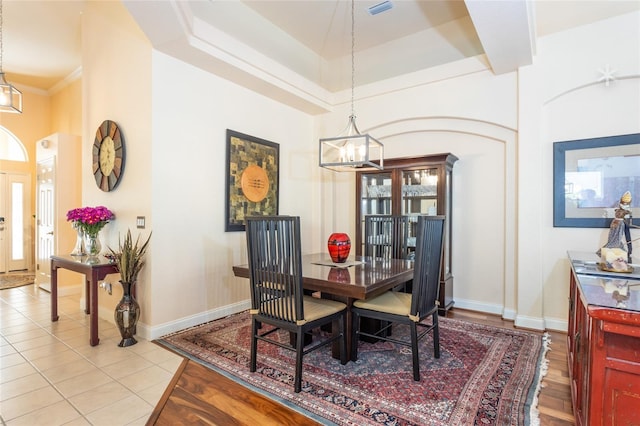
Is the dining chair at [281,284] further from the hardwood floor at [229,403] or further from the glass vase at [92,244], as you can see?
the glass vase at [92,244]

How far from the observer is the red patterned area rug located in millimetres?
1946

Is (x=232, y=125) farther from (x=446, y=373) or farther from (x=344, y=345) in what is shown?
(x=446, y=373)

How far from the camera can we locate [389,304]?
8.35 ft

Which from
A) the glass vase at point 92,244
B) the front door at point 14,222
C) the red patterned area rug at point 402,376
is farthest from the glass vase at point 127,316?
the front door at point 14,222

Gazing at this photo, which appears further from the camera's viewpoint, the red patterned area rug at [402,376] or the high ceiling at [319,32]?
the high ceiling at [319,32]

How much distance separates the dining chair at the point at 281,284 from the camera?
2234 mm

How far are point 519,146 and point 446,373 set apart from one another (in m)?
2.51

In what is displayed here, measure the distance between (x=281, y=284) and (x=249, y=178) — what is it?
2.11 metres

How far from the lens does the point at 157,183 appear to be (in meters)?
3.20

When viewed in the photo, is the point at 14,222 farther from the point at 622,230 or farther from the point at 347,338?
the point at 622,230

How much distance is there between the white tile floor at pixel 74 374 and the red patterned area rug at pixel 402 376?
36cm

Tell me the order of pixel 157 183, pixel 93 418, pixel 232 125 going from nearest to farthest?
1. pixel 93 418
2. pixel 157 183
3. pixel 232 125

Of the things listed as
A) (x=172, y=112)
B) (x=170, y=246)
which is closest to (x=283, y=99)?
(x=172, y=112)

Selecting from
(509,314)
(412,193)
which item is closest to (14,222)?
(412,193)
